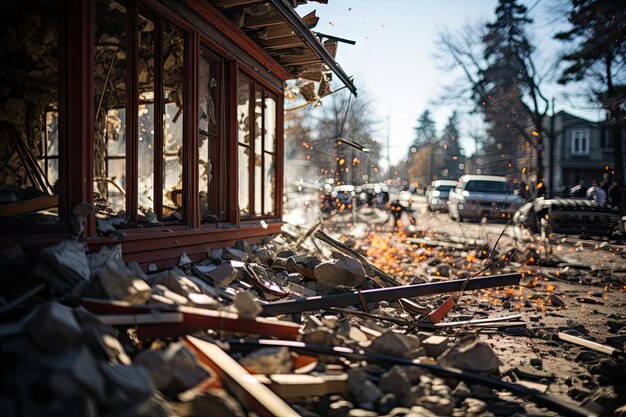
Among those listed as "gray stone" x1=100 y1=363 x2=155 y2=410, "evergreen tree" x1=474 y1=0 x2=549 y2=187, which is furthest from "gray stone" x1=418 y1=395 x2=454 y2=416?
"evergreen tree" x1=474 y1=0 x2=549 y2=187

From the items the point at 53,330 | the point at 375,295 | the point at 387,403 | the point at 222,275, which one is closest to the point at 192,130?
the point at 222,275

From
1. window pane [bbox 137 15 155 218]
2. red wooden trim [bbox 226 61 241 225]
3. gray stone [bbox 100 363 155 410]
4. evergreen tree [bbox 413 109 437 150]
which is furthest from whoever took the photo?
evergreen tree [bbox 413 109 437 150]

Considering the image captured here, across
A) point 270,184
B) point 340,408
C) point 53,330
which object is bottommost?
point 340,408

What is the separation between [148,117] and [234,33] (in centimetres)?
182

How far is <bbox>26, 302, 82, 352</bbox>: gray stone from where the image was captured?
2248 millimetres

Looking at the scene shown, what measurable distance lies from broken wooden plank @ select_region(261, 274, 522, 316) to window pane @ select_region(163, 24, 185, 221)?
2.36 m

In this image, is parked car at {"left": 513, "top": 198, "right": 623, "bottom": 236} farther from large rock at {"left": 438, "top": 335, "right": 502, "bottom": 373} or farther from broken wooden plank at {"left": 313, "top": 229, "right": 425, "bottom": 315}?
large rock at {"left": 438, "top": 335, "right": 502, "bottom": 373}

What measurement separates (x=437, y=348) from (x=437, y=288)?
3.76 feet

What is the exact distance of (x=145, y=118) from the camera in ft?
18.7

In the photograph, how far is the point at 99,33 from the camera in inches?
216

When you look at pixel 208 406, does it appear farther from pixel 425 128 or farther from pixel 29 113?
pixel 425 128

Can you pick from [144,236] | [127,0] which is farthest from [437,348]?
[127,0]

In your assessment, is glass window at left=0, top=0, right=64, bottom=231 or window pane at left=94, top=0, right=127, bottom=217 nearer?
glass window at left=0, top=0, right=64, bottom=231

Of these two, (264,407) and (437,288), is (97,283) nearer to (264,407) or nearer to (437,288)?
(264,407)
